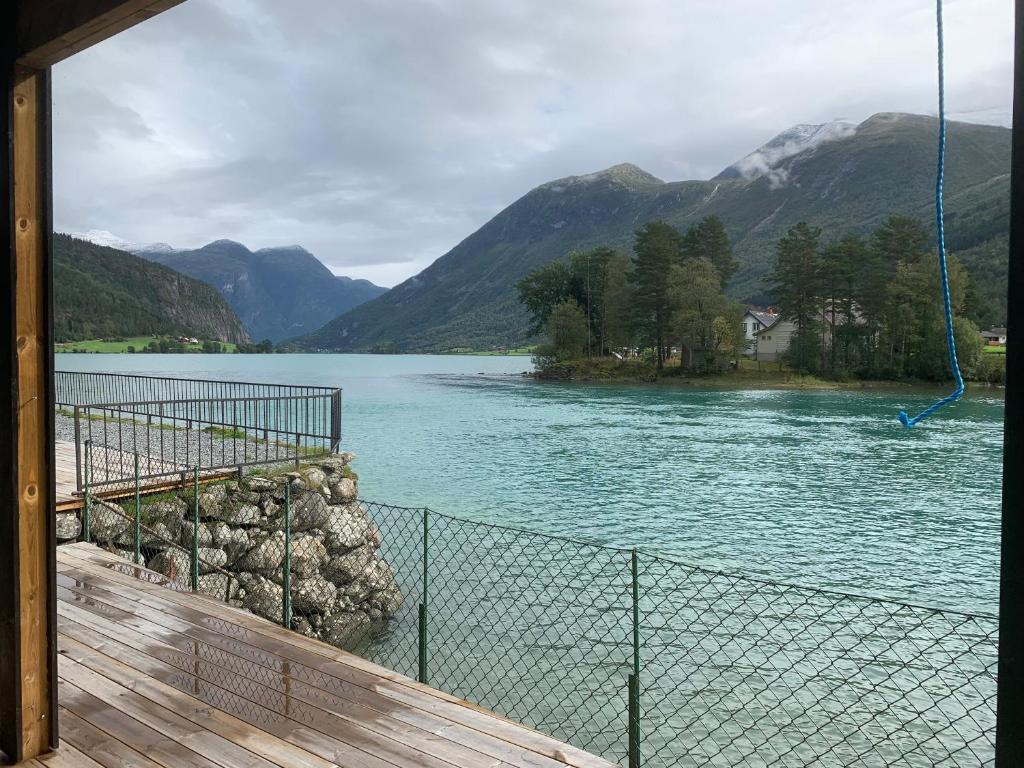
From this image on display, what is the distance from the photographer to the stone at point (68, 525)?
7.44m

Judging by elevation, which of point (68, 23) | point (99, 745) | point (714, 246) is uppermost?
point (714, 246)

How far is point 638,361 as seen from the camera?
67.8m

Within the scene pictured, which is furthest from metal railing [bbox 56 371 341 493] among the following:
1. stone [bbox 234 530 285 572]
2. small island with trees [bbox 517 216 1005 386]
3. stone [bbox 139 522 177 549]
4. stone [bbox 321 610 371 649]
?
small island with trees [bbox 517 216 1005 386]

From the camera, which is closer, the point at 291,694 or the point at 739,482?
the point at 291,694

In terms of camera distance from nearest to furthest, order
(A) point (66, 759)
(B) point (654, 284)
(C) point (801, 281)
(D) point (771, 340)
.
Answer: (A) point (66, 759) → (C) point (801, 281) → (B) point (654, 284) → (D) point (771, 340)

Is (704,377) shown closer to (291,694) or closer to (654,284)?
(654,284)

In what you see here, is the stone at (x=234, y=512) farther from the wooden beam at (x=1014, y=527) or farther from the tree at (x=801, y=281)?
the tree at (x=801, y=281)

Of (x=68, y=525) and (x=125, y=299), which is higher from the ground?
(x=125, y=299)

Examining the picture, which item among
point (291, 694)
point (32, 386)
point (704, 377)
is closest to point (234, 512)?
point (291, 694)

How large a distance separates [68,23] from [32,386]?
1.28 metres

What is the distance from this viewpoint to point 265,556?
28.3 ft

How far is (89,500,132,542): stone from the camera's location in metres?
7.75

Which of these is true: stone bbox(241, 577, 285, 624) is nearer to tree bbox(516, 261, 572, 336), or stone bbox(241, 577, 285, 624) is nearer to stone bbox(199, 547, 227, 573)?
Answer: stone bbox(199, 547, 227, 573)

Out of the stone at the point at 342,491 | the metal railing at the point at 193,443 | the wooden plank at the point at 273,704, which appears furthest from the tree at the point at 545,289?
the wooden plank at the point at 273,704
